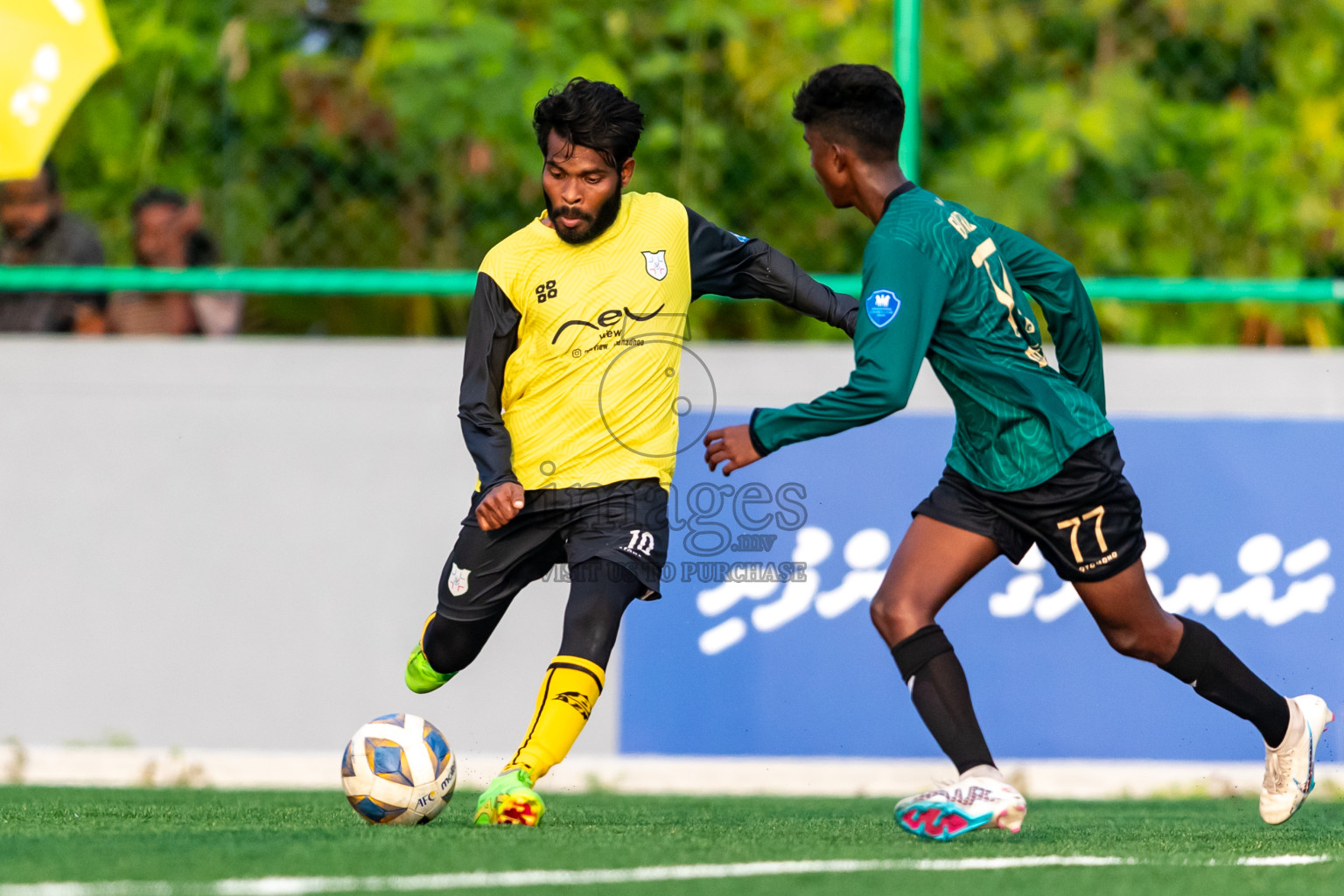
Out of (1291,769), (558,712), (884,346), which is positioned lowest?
(1291,769)

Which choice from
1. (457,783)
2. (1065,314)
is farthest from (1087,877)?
(457,783)

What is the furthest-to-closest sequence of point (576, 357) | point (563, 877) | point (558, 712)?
point (576, 357) < point (558, 712) < point (563, 877)

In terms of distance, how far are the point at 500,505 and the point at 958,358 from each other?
1.23m

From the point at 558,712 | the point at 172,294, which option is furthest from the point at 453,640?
the point at 172,294

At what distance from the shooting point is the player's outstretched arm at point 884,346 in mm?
3961

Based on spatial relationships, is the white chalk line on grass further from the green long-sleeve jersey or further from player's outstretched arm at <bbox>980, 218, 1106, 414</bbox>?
player's outstretched arm at <bbox>980, 218, 1106, 414</bbox>

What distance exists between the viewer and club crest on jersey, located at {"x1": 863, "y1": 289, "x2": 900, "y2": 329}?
3963 mm

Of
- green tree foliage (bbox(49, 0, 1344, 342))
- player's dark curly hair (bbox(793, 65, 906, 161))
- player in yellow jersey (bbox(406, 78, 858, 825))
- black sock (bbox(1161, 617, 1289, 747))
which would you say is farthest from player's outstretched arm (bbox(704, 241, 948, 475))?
green tree foliage (bbox(49, 0, 1344, 342))

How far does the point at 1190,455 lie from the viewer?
6.04m

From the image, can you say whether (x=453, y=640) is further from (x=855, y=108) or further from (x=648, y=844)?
(x=855, y=108)

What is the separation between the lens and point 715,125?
6.63 meters

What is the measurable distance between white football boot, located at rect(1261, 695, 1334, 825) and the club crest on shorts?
87.1 inches

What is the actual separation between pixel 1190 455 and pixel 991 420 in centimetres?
212

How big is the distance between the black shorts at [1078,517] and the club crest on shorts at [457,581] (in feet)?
4.50
